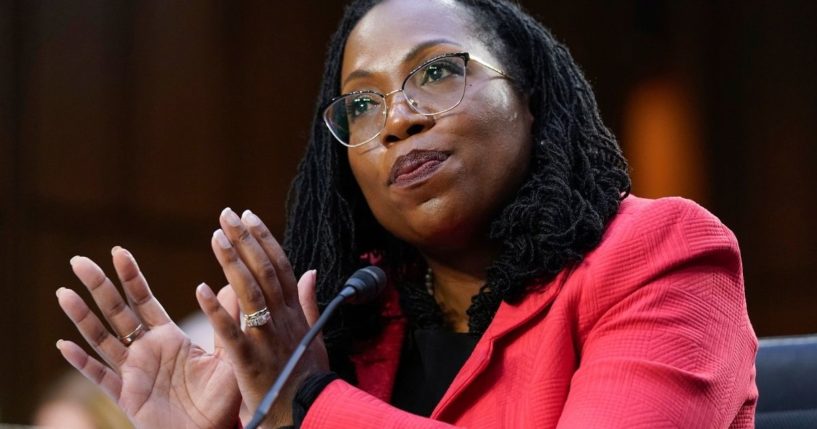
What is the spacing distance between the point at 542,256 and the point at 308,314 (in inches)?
14.2

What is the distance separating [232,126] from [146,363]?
208 cm

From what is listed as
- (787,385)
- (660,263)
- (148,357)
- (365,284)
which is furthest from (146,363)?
(787,385)

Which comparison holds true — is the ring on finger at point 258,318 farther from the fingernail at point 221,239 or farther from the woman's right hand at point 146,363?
the woman's right hand at point 146,363

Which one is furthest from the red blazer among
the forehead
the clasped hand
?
the forehead

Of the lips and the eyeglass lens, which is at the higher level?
the eyeglass lens

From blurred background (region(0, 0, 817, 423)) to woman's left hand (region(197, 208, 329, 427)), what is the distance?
2.17 metres

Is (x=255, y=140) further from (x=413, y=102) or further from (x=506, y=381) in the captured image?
(x=506, y=381)

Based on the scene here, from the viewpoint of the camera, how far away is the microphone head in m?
1.25

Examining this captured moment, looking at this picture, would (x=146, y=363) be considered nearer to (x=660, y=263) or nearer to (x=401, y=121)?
(x=401, y=121)

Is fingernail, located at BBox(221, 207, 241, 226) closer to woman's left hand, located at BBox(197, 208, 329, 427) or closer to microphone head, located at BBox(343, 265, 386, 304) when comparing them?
woman's left hand, located at BBox(197, 208, 329, 427)

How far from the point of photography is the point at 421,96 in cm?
153

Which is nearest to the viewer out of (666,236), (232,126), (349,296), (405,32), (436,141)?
(349,296)

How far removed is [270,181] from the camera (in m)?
3.55

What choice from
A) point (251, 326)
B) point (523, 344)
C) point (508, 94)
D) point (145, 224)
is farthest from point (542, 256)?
point (145, 224)
